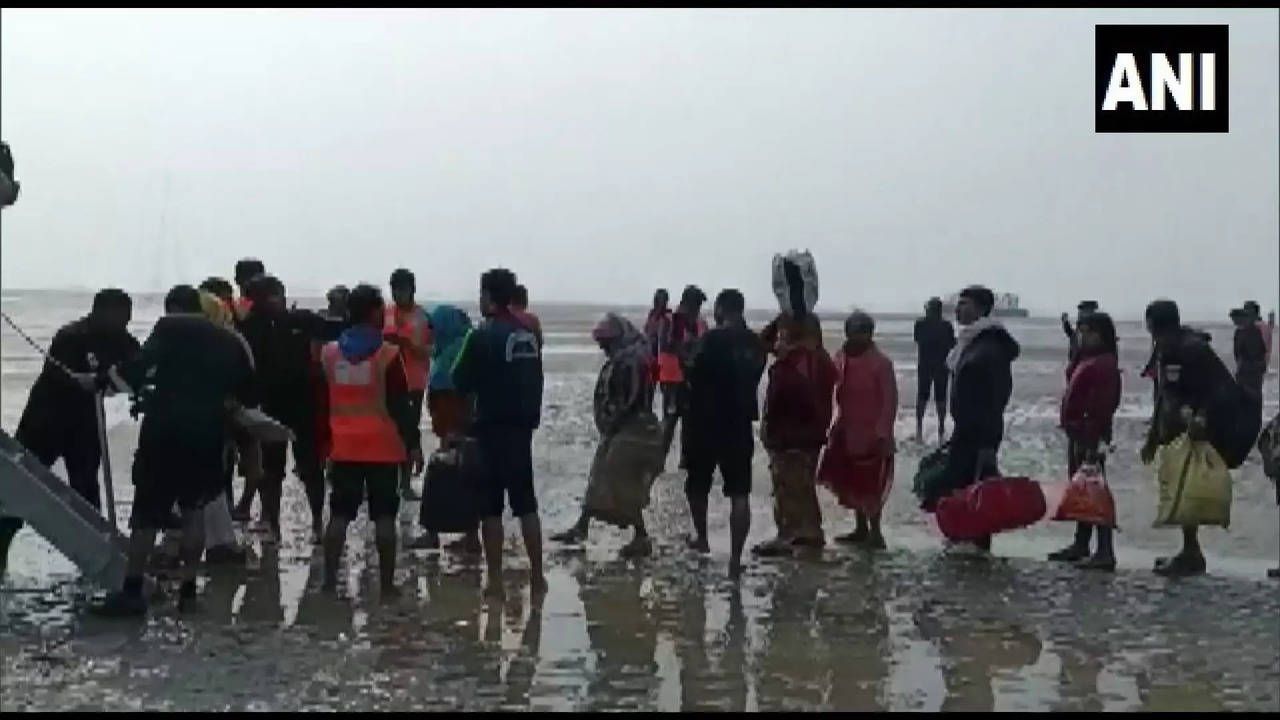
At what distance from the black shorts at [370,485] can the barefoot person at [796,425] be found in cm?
292

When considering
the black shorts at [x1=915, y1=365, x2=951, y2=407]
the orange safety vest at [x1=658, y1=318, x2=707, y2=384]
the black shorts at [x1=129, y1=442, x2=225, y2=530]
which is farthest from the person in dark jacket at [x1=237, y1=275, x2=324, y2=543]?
the black shorts at [x1=915, y1=365, x2=951, y2=407]

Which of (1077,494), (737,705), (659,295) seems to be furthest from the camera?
(659,295)

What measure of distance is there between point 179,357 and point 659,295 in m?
8.60

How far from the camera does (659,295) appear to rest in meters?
16.7

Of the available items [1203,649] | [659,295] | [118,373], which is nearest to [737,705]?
[1203,649]

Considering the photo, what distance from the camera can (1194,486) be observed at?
400 inches

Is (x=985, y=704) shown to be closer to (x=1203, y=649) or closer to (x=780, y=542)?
(x=1203, y=649)

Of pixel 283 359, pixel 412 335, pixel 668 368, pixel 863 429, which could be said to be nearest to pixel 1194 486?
pixel 863 429

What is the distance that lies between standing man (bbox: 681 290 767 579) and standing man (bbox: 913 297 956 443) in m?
7.72

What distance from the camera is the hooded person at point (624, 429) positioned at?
10.7m

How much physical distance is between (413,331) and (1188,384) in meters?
5.42

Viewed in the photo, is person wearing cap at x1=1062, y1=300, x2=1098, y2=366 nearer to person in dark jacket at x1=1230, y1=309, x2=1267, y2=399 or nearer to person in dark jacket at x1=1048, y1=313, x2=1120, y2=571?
person in dark jacket at x1=1048, y1=313, x2=1120, y2=571

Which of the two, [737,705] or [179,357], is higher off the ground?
[179,357]

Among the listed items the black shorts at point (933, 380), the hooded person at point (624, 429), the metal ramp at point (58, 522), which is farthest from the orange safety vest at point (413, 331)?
the black shorts at point (933, 380)
